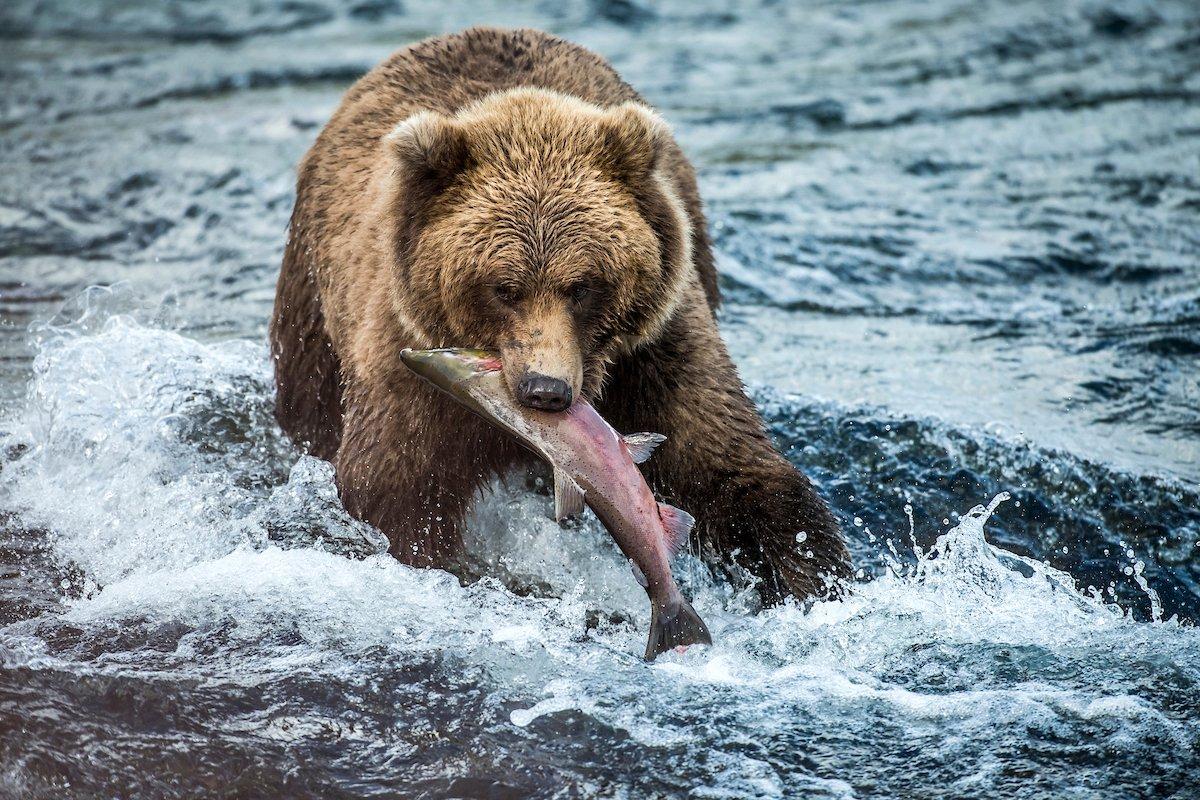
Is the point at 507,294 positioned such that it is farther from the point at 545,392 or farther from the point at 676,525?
the point at 676,525

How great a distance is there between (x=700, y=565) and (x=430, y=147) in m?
1.71

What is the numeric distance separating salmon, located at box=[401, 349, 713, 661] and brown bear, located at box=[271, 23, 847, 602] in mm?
74

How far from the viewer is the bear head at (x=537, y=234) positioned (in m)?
4.12

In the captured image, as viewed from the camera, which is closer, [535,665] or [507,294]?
[507,294]

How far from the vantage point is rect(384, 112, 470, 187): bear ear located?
4.27m

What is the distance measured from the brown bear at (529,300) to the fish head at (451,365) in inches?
2.7

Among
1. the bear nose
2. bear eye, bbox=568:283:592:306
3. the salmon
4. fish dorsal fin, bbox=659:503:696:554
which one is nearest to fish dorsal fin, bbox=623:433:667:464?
the salmon

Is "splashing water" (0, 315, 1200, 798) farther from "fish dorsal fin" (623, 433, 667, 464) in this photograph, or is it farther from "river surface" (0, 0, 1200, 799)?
"fish dorsal fin" (623, 433, 667, 464)

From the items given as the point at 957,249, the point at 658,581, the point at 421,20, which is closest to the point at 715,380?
A: the point at 658,581

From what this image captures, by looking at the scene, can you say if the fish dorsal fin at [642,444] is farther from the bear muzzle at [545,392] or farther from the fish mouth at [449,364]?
the fish mouth at [449,364]

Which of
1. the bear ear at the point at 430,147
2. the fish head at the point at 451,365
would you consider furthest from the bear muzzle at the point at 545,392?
the bear ear at the point at 430,147

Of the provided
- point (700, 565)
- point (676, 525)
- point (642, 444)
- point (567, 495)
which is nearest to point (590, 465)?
point (567, 495)

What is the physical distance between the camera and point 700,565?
16.5ft

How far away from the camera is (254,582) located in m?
4.73
